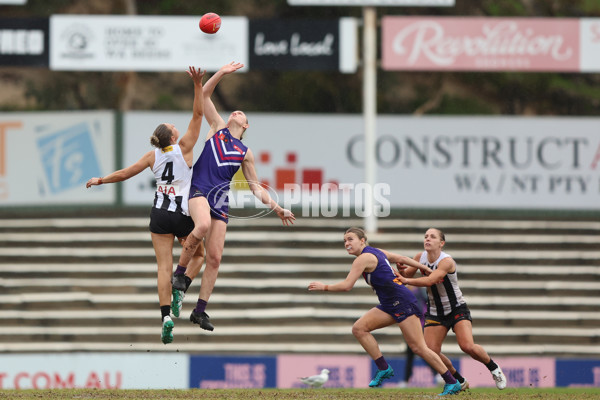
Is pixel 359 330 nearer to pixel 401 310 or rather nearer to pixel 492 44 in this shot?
pixel 401 310

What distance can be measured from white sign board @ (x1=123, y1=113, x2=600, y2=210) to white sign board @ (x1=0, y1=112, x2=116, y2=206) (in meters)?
2.17

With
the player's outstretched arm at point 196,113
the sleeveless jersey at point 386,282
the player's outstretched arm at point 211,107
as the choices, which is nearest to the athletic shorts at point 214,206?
the player's outstretched arm at point 196,113

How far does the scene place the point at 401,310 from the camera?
38.3 feet

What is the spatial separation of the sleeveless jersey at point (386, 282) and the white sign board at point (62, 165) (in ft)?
40.1

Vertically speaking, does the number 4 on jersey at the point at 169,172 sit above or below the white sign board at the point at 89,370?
above

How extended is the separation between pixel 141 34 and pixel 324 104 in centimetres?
736

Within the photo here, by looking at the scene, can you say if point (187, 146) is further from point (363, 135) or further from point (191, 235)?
point (363, 135)

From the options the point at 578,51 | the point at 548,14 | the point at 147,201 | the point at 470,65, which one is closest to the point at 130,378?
the point at 147,201

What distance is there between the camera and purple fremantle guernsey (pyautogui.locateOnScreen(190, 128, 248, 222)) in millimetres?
11656

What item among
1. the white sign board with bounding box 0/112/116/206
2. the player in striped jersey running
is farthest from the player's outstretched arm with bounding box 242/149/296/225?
the white sign board with bounding box 0/112/116/206

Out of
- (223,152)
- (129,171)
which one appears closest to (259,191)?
(223,152)

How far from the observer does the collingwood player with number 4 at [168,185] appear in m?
11.5

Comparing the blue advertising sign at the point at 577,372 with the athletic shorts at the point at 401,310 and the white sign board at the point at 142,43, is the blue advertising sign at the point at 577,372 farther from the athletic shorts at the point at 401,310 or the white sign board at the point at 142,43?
the white sign board at the point at 142,43

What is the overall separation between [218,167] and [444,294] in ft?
10.1
